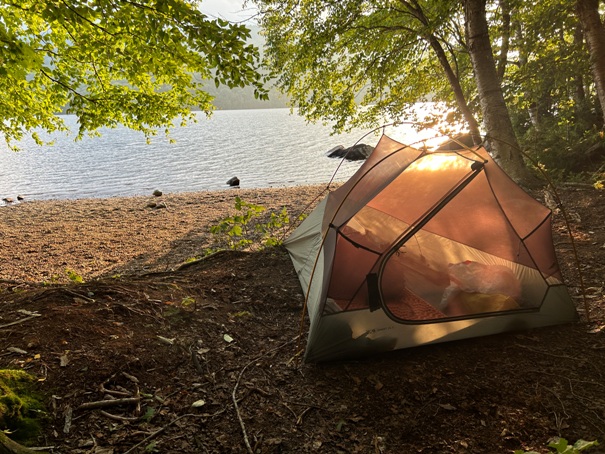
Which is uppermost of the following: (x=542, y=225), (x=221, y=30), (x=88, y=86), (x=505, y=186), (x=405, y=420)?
(x=88, y=86)

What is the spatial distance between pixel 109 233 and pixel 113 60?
7.34 meters

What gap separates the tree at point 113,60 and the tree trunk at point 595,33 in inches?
249

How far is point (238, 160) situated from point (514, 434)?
35328 mm

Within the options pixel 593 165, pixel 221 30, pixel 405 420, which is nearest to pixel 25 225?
pixel 221 30

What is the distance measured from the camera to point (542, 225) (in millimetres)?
4301

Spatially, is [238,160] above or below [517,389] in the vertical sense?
above

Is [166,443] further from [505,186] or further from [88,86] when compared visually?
[88,86]

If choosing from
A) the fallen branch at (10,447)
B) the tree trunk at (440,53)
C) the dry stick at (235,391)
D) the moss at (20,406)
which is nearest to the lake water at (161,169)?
the tree trunk at (440,53)

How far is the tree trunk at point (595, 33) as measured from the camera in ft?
22.2

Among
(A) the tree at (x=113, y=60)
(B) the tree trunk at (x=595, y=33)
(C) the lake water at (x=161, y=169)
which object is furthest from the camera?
(C) the lake water at (x=161, y=169)

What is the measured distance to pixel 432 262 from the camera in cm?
447

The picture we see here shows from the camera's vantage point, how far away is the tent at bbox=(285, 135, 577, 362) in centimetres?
378

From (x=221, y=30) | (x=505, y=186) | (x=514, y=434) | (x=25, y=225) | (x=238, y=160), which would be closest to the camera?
(x=514, y=434)

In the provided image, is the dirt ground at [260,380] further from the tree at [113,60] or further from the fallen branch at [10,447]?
the tree at [113,60]
